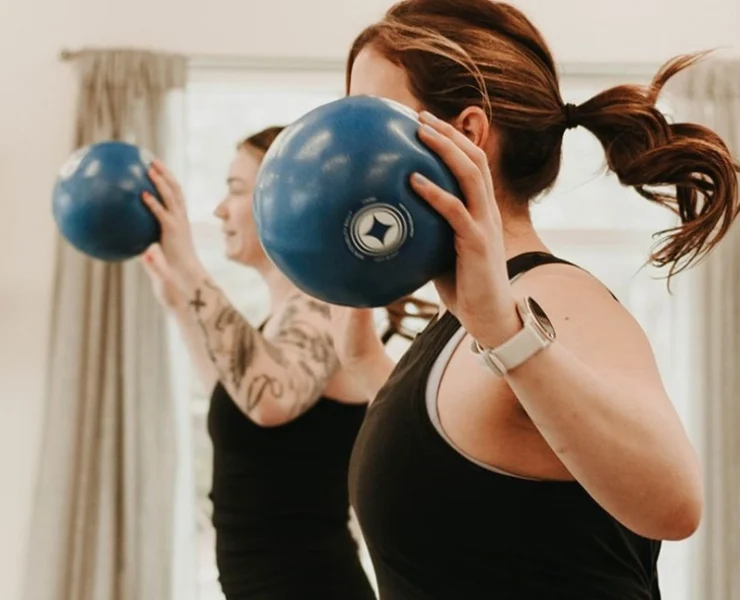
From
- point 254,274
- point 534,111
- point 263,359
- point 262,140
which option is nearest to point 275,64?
point 254,274

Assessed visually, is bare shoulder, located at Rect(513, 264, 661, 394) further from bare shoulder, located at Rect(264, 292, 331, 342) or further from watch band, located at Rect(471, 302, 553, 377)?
bare shoulder, located at Rect(264, 292, 331, 342)

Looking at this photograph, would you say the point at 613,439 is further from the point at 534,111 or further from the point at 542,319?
the point at 534,111

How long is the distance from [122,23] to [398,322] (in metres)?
1.63

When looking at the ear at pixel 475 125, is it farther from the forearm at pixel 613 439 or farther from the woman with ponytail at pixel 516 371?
the forearm at pixel 613 439

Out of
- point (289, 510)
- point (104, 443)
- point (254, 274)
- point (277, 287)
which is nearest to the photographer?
point (289, 510)

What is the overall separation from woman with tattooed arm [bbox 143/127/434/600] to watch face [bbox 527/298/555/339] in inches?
37.2

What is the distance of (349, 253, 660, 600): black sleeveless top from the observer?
840 mm

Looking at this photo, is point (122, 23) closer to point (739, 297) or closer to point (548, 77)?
point (739, 297)

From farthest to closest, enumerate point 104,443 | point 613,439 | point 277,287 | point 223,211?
point 104,443
point 223,211
point 277,287
point 613,439

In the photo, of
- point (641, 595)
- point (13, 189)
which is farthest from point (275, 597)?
point (13, 189)

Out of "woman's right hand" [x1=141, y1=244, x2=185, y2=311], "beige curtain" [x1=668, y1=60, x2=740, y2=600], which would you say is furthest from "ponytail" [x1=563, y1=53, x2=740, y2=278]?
"beige curtain" [x1=668, y1=60, x2=740, y2=600]

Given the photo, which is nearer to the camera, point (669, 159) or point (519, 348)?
point (519, 348)

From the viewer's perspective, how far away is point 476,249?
0.73 metres

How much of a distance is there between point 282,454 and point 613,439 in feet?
3.52
